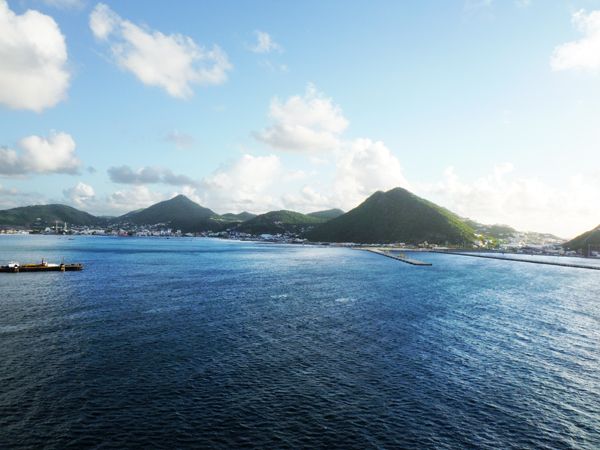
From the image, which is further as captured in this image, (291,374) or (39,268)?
(39,268)

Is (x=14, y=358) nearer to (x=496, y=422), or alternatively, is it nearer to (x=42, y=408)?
(x=42, y=408)

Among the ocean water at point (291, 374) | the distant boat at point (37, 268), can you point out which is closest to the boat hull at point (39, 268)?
the distant boat at point (37, 268)

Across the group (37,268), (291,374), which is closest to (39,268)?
(37,268)

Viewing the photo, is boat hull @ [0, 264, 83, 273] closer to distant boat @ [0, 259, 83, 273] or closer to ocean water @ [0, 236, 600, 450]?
distant boat @ [0, 259, 83, 273]

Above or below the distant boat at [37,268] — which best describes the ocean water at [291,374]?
below

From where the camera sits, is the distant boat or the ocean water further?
the distant boat

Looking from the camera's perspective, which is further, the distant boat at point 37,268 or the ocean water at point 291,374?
the distant boat at point 37,268

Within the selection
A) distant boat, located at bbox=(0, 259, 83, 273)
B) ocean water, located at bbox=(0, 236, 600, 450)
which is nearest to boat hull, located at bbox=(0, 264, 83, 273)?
distant boat, located at bbox=(0, 259, 83, 273)

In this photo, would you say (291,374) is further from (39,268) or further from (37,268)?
(37,268)

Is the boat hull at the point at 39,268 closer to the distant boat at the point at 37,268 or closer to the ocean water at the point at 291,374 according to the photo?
the distant boat at the point at 37,268
